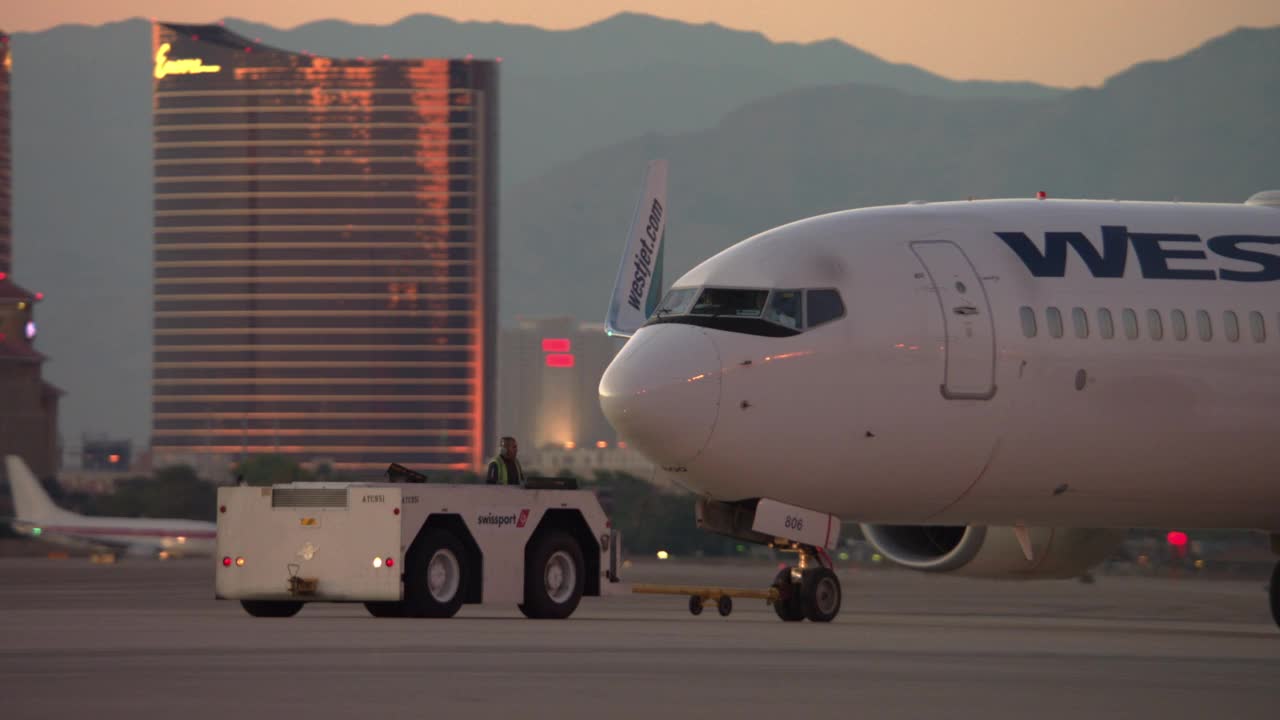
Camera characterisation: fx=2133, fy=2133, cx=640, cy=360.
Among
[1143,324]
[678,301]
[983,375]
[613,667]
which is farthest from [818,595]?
[613,667]

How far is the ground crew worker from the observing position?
26922mm

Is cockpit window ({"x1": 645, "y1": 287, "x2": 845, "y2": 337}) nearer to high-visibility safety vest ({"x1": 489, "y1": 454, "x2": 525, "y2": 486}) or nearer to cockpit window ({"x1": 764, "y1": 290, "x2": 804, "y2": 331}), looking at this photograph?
cockpit window ({"x1": 764, "y1": 290, "x2": 804, "y2": 331})

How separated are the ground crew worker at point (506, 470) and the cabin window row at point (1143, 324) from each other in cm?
669

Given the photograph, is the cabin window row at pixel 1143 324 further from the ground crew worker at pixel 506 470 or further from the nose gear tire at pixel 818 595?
the ground crew worker at pixel 506 470

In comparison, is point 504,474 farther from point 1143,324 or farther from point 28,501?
point 28,501

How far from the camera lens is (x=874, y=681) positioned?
15953 mm

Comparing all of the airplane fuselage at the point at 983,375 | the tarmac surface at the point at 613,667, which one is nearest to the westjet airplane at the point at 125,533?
the tarmac surface at the point at 613,667

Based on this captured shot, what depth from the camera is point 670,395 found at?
23.3 m

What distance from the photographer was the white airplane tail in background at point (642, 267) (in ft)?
179

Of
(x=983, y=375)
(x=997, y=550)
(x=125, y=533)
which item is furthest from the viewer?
(x=125, y=533)

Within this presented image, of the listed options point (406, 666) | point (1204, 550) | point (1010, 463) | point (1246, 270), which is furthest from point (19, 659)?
point (1204, 550)

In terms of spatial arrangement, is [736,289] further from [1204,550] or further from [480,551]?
[1204,550]

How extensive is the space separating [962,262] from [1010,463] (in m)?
2.41

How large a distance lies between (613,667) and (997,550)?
11.2m
